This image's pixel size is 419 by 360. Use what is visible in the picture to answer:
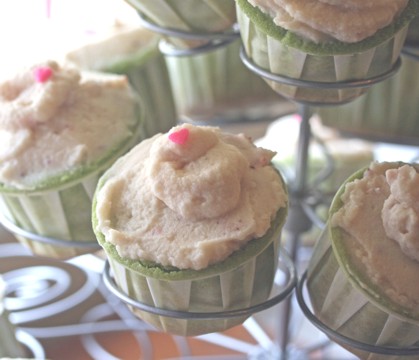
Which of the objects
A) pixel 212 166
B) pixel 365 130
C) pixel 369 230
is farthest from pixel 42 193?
pixel 365 130

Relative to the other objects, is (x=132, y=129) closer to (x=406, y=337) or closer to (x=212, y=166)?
(x=212, y=166)

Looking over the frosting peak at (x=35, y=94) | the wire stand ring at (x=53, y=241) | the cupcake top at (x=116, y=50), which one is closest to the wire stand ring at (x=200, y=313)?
the wire stand ring at (x=53, y=241)

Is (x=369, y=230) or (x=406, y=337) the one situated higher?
(x=369, y=230)

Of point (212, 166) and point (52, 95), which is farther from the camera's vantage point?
point (52, 95)

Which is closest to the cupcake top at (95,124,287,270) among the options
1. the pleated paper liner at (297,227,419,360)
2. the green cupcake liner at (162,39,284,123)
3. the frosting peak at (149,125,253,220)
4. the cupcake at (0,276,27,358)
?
the frosting peak at (149,125,253,220)

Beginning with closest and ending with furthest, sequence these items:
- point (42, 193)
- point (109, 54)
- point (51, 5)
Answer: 1. point (42, 193)
2. point (109, 54)
3. point (51, 5)

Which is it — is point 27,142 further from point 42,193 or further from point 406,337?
point 406,337

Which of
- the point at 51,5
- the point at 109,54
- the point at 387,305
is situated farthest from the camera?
the point at 51,5

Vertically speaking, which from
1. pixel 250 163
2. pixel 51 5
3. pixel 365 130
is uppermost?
pixel 250 163

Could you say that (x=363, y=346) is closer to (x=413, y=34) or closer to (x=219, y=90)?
(x=413, y=34)
